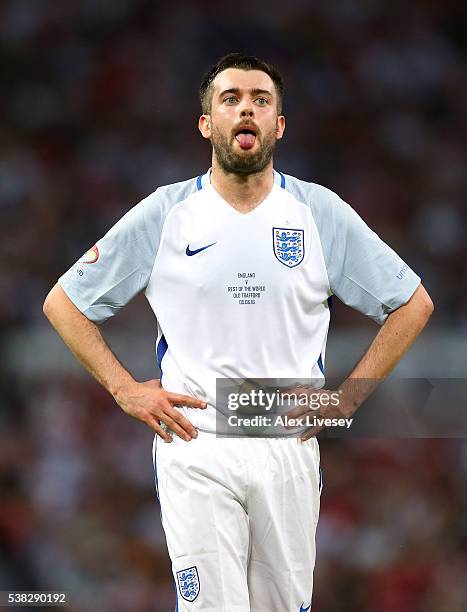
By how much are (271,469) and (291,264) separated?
623mm

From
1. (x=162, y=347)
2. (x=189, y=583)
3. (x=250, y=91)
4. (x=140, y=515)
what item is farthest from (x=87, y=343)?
(x=140, y=515)

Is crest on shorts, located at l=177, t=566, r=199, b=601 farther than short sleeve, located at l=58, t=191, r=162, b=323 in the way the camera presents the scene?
No

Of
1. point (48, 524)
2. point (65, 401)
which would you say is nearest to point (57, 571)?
point (48, 524)

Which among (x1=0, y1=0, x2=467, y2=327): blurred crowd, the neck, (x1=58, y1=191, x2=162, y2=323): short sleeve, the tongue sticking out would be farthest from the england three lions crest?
(x1=0, y1=0, x2=467, y2=327): blurred crowd

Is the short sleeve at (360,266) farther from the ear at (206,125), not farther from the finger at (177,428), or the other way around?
the finger at (177,428)

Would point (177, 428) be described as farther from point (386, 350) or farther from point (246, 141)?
point (246, 141)

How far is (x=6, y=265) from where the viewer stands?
6113mm

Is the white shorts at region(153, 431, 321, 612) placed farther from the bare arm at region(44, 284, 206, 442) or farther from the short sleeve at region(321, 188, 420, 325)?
the short sleeve at region(321, 188, 420, 325)

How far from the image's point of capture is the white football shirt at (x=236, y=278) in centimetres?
317

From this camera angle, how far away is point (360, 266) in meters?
3.31

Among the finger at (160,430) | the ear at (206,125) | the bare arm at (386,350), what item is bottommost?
the finger at (160,430)

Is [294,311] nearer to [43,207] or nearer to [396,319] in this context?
[396,319]

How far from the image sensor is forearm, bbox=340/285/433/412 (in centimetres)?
334

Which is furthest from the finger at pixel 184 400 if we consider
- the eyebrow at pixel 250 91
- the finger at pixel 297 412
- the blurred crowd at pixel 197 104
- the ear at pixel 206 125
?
the blurred crowd at pixel 197 104
